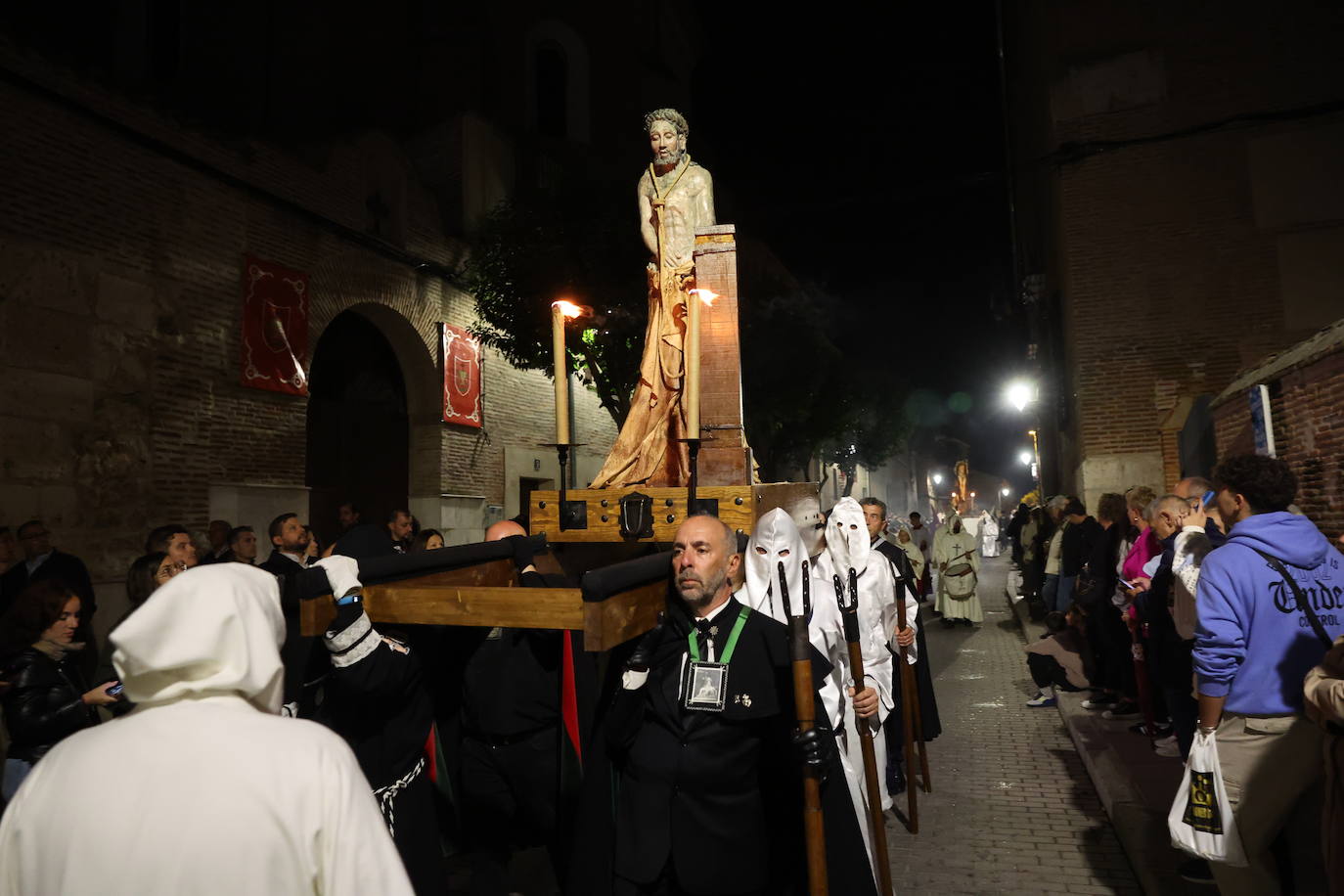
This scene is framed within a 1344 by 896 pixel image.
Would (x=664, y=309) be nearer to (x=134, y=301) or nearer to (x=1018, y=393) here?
(x=134, y=301)

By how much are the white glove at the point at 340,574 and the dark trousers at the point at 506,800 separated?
1317mm

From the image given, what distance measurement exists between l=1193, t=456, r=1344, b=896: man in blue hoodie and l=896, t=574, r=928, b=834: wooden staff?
6.45 feet

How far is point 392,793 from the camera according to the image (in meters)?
3.16

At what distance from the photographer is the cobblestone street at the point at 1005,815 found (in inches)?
170

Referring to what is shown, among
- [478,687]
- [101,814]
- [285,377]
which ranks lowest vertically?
[478,687]

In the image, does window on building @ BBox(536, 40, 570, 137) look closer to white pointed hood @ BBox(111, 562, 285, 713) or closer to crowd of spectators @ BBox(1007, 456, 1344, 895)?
crowd of spectators @ BBox(1007, 456, 1344, 895)

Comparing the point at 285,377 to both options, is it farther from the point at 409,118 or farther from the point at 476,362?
the point at 409,118

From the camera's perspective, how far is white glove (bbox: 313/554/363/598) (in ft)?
8.68

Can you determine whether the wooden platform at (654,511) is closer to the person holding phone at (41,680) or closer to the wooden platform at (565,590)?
the wooden platform at (565,590)

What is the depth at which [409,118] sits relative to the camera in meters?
16.4

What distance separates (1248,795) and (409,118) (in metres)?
17.6

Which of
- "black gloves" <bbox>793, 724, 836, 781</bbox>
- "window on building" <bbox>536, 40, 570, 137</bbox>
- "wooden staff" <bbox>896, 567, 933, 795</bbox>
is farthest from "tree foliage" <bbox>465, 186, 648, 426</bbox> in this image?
"black gloves" <bbox>793, 724, 836, 781</bbox>

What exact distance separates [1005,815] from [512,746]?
359 centimetres

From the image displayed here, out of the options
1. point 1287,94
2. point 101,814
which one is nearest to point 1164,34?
point 1287,94
